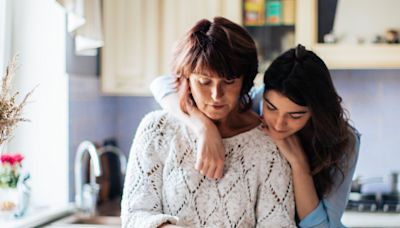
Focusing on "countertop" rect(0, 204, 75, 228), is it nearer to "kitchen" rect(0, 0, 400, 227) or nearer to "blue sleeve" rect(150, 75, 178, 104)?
"kitchen" rect(0, 0, 400, 227)

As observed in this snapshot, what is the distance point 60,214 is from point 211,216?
1.17 meters

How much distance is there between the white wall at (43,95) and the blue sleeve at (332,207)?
131cm

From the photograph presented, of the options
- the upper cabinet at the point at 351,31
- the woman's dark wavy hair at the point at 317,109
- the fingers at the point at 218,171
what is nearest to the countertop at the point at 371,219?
the upper cabinet at the point at 351,31

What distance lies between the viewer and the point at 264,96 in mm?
1315

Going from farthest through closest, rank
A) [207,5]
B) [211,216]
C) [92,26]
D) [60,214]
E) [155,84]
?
[207,5]
[92,26]
[60,214]
[155,84]
[211,216]

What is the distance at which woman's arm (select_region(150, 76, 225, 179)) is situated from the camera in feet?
3.94

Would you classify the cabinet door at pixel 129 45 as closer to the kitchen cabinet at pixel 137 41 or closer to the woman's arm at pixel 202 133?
the kitchen cabinet at pixel 137 41

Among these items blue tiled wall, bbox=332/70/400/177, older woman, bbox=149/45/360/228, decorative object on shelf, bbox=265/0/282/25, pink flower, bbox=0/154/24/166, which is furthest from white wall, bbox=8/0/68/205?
blue tiled wall, bbox=332/70/400/177

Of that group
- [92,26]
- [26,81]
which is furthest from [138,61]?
[26,81]

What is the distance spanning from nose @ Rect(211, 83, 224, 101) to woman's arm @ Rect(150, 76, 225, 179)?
84 millimetres

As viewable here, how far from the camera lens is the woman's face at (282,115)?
1.26 m

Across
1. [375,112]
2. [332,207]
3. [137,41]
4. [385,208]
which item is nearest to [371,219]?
[385,208]

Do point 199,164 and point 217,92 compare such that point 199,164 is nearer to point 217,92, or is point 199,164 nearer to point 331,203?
point 217,92

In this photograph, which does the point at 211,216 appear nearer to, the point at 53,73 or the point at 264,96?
the point at 264,96
